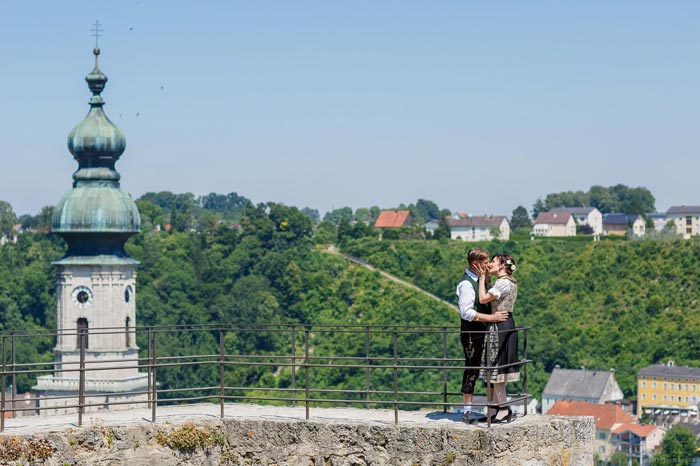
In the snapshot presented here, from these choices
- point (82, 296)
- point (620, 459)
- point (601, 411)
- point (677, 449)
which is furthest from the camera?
point (601, 411)

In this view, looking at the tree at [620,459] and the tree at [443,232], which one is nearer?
the tree at [620,459]

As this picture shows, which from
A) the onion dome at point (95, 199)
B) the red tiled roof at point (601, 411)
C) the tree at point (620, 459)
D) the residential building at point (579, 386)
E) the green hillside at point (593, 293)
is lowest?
the tree at point (620, 459)

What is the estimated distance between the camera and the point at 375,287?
432 ft

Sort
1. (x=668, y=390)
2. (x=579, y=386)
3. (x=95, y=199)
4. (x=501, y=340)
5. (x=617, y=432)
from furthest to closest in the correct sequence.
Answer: (x=579, y=386) → (x=668, y=390) → (x=617, y=432) → (x=95, y=199) → (x=501, y=340)

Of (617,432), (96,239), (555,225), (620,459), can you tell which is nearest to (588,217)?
(555,225)

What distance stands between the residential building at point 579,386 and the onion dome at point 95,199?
59.5m

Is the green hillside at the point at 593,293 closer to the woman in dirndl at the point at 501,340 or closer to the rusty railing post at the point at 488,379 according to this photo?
the woman in dirndl at the point at 501,340

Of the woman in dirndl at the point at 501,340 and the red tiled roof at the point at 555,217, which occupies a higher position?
the red tiled roof at the point at 555,217

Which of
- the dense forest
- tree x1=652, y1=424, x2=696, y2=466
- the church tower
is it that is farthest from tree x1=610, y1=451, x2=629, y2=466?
the church tower

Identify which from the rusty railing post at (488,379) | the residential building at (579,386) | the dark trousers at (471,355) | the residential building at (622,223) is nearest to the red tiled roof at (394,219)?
the residential building at (622,223)

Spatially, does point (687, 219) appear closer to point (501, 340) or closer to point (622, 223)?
point (622, 223)

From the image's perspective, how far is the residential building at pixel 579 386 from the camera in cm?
11775

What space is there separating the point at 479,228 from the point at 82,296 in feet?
365

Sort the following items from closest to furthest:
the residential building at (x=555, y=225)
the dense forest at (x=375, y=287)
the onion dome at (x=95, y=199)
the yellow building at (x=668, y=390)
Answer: the onion dome at (x=95, y=199)
the yellow building at (x=668, y=390)
the dense forest at (x=375, y=287)
the residential building at (x=555, y=225)
